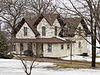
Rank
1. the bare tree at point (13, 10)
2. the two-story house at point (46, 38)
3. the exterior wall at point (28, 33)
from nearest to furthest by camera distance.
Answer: the two-story house at point (46, 38)
the exterior wall at point (28, 33)
the bare tree at point (13, 10)

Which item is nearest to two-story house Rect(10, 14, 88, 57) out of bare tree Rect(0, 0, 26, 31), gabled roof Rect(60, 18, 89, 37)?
bare tree Rect(0, 0, 26, 31)

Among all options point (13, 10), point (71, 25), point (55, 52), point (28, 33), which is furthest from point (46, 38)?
point (71, 25)

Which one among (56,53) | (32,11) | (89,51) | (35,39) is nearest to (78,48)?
(89,51)

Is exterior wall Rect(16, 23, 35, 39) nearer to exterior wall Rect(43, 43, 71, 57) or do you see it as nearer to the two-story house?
the two-story house

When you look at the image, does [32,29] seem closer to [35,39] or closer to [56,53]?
[35,39]

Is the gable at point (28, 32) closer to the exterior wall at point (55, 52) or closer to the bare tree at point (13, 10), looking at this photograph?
the exterior wall at point (55, 52)

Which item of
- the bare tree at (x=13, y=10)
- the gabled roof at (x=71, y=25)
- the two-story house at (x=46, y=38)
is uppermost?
the bare tree at (x=13, y=10)

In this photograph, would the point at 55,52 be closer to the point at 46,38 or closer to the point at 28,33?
A: the point at 46,38

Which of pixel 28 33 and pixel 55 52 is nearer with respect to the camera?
pixel 55 52

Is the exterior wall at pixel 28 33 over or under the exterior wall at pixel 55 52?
over

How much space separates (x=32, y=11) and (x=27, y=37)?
36.3ft

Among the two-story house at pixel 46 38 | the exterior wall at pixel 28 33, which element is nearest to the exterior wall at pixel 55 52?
the two-story house at pixel 46 38

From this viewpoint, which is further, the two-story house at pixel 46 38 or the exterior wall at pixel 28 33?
the exterior wall at pixel 28 33

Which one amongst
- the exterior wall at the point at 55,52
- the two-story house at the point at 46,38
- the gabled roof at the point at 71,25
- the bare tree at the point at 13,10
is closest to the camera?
the gabled roof at the point at 71,25
